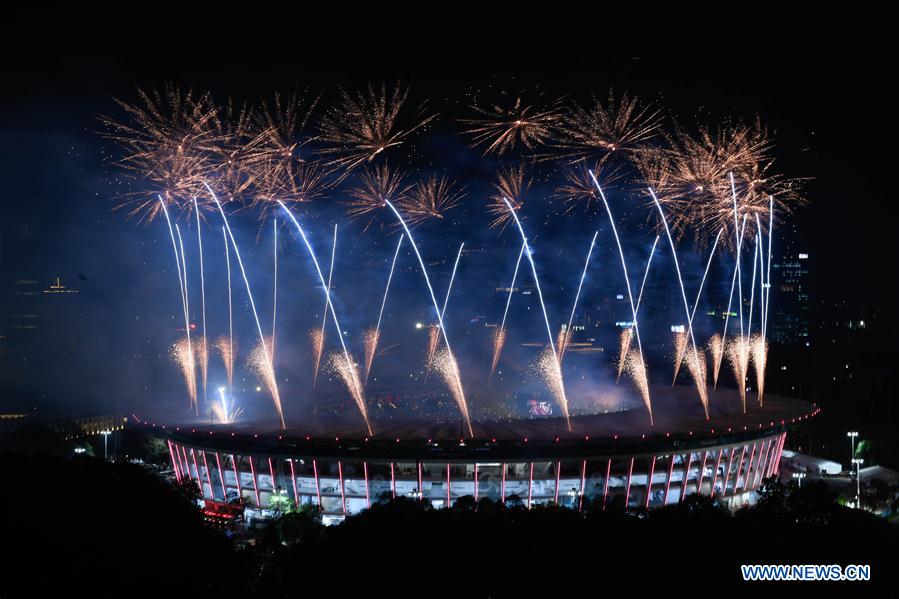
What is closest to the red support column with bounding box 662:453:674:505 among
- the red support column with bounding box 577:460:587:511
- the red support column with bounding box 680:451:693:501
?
the red support column with bounding box 680:451:693:501

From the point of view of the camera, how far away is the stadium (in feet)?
115

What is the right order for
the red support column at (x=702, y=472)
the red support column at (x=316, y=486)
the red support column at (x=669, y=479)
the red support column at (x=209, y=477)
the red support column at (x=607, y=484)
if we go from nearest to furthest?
the red support column at (x=607, y=484), the red support column at (x=316, y=486), the red support column at (x=669, y=479), the red support column at (x=702, y=472), the red support column at (x=209, y=477)

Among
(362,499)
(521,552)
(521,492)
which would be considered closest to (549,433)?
(521,492)

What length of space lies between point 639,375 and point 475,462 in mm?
25575

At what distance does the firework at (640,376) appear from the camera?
44747mm

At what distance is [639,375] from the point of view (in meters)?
56.8

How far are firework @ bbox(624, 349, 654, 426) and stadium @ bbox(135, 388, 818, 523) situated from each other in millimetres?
3482

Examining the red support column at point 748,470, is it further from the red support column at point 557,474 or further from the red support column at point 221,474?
the red support column at point 221,474

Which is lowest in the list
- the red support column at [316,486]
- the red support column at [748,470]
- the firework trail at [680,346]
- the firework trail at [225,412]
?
the red support column at [748,470]

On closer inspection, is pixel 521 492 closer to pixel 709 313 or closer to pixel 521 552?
pixel 521 552

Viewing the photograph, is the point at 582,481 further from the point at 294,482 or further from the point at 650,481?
the point at 294,482

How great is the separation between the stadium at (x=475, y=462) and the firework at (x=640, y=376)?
348 cm

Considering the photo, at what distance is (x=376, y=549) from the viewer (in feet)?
59.0

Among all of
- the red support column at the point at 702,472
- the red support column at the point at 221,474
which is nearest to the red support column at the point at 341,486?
the red support column at the point at 221,474
